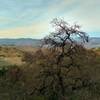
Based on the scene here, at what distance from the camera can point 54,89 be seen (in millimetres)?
21969

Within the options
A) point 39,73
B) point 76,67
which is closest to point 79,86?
point 76,67

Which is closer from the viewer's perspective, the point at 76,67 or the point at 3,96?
the point at 76,67

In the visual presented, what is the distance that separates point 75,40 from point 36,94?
4.96m

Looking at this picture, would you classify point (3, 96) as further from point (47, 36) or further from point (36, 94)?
point (47, 36)

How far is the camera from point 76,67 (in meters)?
22.1

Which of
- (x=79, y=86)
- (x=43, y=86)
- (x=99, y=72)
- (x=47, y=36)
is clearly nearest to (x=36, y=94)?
(x=43, y=86)

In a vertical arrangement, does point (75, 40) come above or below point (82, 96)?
above

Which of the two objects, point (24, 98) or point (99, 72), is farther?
point (99, 72)

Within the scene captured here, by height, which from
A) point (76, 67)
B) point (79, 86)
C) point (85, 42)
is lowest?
point (79, 86)

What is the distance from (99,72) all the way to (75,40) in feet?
48.6

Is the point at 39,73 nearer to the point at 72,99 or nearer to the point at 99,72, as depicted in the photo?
the point at 72,99

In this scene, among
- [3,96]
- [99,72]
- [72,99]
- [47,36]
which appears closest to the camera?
[47,36]

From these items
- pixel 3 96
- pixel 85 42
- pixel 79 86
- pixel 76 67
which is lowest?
pixel 3 96

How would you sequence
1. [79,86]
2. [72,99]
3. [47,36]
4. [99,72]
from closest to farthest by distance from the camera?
[47,36]
[79,86]
[72,99]
[99,72]
